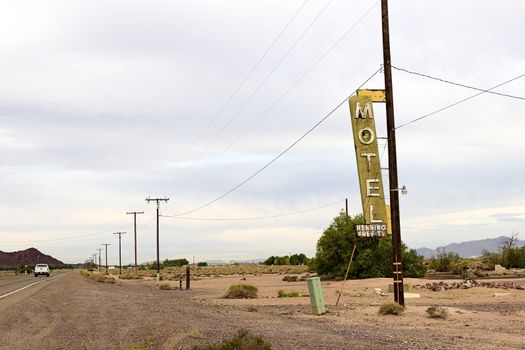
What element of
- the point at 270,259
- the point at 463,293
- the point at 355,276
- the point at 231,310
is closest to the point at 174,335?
the point at 231,310

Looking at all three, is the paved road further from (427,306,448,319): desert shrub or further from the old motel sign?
(427,306,448,319): desert shrub

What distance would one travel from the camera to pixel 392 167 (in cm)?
2278

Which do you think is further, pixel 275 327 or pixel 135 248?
pixel 135 248

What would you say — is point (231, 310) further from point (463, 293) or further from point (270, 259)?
point (270, 259)

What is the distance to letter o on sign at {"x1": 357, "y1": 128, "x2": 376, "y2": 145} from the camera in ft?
79.4

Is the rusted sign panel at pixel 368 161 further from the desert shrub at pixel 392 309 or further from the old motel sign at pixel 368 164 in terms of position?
the desert shrub at pixel 392 309

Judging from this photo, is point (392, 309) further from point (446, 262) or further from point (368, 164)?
point (446, 262)

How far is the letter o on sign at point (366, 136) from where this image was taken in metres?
24.2

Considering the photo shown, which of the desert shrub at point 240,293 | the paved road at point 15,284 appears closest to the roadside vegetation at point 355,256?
the desert shrub at point 240,293

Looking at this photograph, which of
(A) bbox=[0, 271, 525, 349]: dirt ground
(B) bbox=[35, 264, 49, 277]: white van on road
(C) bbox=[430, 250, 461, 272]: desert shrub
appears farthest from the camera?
(B) bbox=[35, 264, 49, 277]: white van on road

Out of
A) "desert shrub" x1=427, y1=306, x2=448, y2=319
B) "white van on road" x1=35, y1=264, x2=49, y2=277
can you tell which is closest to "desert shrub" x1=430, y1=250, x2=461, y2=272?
"desert shrub" x1=427, y1=306, x2=448, y2=319

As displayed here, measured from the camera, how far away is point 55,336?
674 inches

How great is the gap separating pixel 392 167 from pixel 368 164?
1497 millimetres

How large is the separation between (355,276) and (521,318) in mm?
33244
